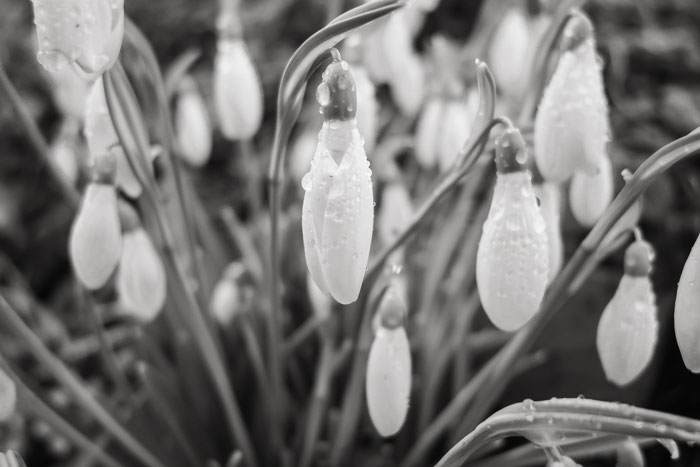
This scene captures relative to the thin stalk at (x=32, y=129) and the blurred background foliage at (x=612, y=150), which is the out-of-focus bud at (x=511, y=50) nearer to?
the blurred background foliage at (x=612, y=150)

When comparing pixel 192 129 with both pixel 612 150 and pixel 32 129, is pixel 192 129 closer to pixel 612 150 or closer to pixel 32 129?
pixel 32 129

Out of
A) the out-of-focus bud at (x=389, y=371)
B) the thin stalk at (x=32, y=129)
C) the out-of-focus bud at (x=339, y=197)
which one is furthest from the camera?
the thin stalk at (x=32, y=129)

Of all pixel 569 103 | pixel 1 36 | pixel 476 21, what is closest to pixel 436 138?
pixel 569 103

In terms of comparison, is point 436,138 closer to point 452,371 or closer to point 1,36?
point 452,371

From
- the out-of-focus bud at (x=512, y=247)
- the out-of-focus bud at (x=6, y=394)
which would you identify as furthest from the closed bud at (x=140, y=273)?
the out-of-focus bud at (x=512, y=247)

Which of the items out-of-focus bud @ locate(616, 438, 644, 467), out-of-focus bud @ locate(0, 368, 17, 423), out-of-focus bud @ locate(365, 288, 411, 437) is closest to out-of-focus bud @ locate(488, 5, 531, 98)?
out-of-focus bud @ locate(365, 288, 411, 437)

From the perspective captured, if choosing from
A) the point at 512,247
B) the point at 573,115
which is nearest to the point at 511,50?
the point at 573,115
